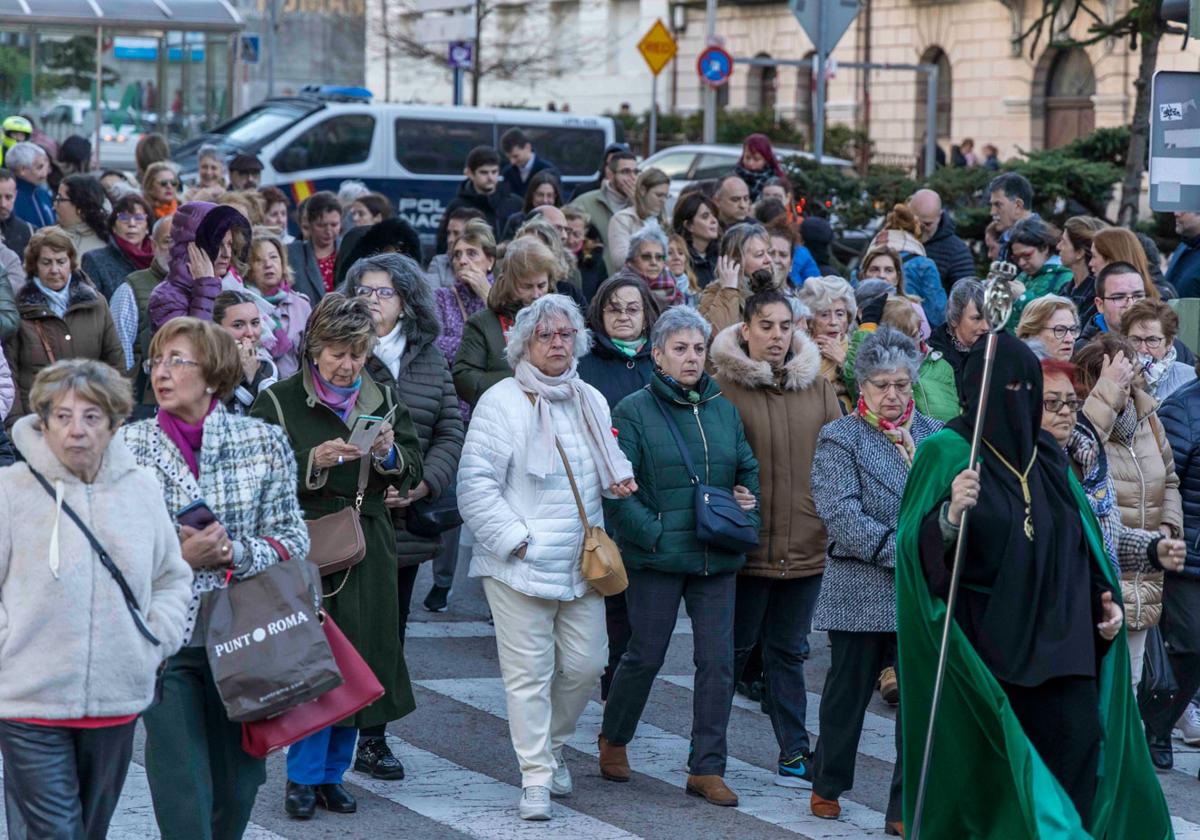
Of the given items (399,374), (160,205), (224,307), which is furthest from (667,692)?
(160,205)

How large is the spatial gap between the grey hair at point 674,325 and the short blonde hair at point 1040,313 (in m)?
1.77

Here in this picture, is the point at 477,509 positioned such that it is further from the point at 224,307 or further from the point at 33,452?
the point at 33,452

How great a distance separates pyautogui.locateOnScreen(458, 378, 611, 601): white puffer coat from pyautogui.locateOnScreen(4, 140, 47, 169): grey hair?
8.30m

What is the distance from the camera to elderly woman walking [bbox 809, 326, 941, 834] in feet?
23.6

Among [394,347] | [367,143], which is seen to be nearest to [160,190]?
[394,347]

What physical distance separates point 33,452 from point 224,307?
8.45ft

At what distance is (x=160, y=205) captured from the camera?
1385cm

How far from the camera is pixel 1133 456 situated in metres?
8.10

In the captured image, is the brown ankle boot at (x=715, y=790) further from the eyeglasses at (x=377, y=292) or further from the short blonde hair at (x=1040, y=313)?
the short blonde hair at (x=1040, y=313)

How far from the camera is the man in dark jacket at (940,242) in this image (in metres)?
13.4

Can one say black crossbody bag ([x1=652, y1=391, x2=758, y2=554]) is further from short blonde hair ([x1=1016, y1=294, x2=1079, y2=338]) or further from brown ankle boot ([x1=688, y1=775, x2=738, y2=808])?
short blonde hair ([x1=1016, y1=294, x2=1079, y2=338])

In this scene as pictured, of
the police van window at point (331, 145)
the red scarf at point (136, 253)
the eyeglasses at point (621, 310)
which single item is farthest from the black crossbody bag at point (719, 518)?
the police van window at point (331, 145)

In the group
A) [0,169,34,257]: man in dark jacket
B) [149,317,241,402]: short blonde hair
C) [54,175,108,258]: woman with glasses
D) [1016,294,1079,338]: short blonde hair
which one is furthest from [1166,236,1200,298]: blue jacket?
[149,317,241,402]: short blonde hair

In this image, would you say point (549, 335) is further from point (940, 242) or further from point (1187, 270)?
point (940, 242)
